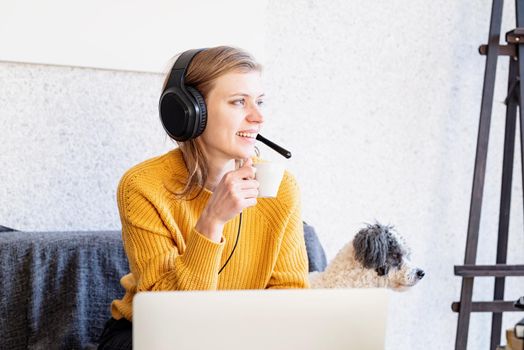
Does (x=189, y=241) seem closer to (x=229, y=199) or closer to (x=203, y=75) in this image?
(x=229, y=199)

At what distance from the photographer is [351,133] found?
103 inches

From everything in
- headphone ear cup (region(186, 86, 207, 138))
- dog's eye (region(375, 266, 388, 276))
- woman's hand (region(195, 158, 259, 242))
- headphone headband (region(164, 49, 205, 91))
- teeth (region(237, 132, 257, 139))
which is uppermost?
headphone headband (region(164, 49, 205, 91))

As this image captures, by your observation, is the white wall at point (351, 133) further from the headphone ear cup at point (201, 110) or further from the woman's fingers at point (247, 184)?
the woman's fingers at point (247, 184)

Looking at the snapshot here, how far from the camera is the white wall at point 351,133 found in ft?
7.09

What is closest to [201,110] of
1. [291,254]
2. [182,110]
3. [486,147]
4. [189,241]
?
[182,110]

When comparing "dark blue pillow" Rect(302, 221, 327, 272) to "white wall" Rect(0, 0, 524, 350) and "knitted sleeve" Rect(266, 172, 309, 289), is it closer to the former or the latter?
"white wall" Rect(0, 0, 524, 350)

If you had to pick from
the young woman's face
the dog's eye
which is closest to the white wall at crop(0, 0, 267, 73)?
the young woman's face

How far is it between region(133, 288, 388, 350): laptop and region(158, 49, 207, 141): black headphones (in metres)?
0.65

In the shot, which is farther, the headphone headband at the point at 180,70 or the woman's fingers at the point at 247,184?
the headphone headband at the point at 180,70

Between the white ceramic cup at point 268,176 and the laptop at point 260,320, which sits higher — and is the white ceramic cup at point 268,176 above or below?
above

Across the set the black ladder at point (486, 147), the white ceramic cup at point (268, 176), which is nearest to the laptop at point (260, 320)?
the white ceramic cup at point (268, 176)

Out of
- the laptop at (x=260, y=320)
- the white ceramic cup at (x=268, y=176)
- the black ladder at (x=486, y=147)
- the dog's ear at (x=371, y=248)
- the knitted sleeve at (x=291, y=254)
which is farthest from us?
the black ladder at (x=486, y=147)

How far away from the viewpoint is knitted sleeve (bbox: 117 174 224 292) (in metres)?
1.52

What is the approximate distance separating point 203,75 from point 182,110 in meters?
0.13
